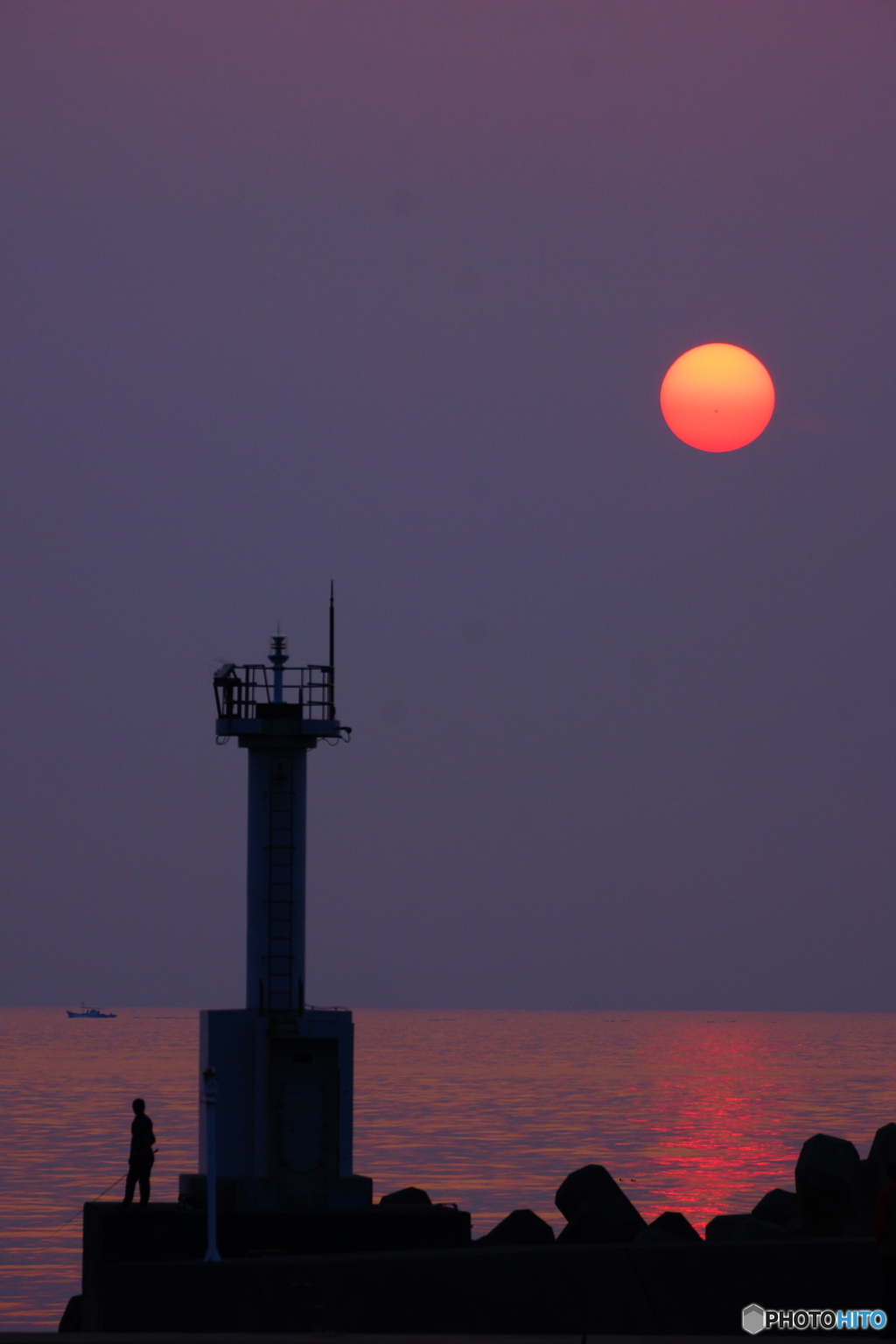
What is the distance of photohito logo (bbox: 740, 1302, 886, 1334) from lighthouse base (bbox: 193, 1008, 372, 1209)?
7.03 m

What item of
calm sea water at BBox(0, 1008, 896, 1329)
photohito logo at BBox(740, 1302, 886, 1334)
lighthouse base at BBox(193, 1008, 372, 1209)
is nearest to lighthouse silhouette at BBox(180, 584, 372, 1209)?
lighthouse base at BBox(193, 1008, 372, 1209)

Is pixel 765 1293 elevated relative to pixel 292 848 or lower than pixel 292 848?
lower

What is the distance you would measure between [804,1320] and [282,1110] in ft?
28.9

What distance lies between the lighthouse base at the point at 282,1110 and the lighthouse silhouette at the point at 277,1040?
13 millimetres

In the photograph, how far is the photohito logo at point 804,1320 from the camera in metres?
22.9

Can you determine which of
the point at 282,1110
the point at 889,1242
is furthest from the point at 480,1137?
the point at 889,1242

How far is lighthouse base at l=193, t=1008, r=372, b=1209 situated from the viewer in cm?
2827

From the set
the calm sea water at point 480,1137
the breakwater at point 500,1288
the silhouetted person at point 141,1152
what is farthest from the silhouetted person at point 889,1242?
the calm sea water at point 480,1137

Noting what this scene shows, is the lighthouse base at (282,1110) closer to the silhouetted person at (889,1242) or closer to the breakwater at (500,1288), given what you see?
the breakwater at (500,1288)

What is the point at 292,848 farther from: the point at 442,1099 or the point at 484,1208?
the point at 442,1099

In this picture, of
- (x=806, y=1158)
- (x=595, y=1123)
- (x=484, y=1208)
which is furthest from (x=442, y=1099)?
(x=806, y=1158)

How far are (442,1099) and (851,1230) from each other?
8911cm

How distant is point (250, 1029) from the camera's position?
28.6m

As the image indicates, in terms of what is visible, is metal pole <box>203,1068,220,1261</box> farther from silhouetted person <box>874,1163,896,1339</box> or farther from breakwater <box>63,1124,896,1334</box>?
silhouetted person <box>874,1163,896,1339</box>
